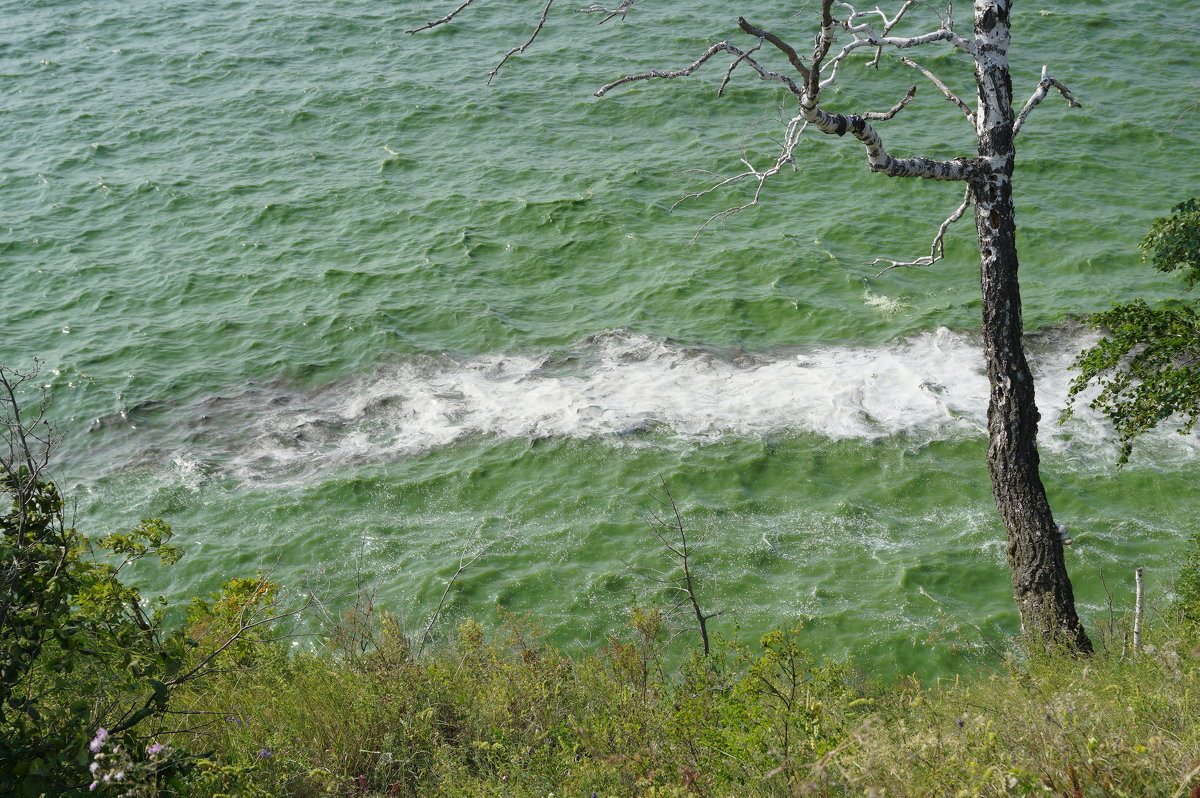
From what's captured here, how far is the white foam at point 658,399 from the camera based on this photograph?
14.2 metres

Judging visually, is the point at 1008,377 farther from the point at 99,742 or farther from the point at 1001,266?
the point at 99,742

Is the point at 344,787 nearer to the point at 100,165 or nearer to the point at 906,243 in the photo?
the point at 906,243

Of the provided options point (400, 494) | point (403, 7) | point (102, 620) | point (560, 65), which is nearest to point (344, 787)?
point (102, 620)

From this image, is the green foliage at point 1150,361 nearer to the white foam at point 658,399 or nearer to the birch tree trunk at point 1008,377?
the birch tree trunk at point 1008,377

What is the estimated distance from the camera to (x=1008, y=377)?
8.38 metres

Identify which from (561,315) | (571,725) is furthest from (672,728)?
(561,315)

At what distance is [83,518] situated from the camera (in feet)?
44.1

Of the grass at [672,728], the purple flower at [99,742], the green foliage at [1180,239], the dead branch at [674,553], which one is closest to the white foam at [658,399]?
the dead branch at [674,553]

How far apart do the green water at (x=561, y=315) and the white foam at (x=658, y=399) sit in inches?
2.5

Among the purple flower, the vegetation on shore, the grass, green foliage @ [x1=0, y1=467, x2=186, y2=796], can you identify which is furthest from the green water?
the purple flower

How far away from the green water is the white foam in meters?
0.06

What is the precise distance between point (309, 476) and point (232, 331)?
498 cm

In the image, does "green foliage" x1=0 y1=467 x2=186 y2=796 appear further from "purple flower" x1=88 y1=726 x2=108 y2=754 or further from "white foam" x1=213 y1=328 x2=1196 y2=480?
"white foam" x1=213 y1=328 x2=1196 y2=480

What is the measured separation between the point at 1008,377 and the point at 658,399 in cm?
703
